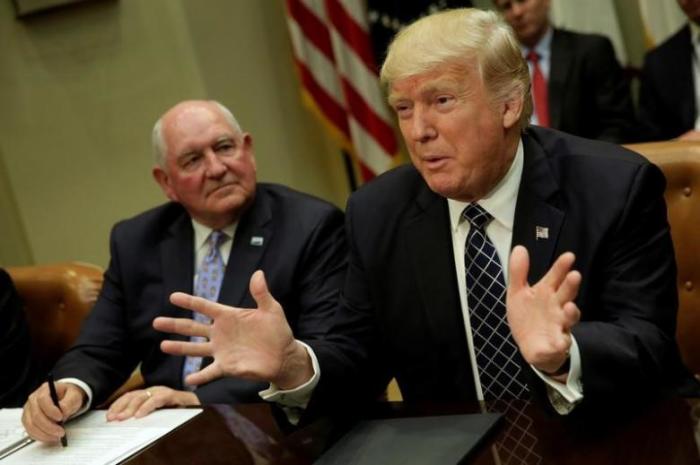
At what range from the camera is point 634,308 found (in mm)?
2076

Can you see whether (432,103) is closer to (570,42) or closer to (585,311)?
(585,311)

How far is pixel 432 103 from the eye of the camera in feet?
7.20

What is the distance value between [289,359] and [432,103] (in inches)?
24.5

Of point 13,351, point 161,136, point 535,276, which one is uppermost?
point 161,136

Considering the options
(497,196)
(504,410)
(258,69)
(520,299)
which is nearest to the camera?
(520,299)

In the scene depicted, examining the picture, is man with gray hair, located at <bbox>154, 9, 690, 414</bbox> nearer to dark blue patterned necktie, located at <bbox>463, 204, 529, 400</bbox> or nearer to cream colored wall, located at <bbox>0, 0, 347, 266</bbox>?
dark blue patterned necktie, located at <bbox>463, 204, 529, 400</bbox>

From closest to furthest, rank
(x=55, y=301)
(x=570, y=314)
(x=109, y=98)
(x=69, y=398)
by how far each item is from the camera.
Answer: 1. (x=570, y=314)
2. (x=69, y=398)
3. (x=55, y=301)
4. (x=109, y=98)

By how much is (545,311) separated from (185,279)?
5.90 ft

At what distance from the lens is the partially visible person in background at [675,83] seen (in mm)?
4551

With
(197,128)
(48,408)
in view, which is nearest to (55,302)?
(197,128)

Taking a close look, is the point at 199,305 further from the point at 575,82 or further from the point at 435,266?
the point at 575,82

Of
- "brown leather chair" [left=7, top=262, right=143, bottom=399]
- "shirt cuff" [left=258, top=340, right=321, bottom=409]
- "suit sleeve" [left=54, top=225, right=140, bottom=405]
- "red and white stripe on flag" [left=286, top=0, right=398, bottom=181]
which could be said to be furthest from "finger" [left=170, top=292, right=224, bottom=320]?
"red and white stripe on flag" [left=286, top=0, right=398, bottom=181]

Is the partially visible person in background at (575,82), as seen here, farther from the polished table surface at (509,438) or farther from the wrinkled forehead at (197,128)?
the polished table surface at (509,438)

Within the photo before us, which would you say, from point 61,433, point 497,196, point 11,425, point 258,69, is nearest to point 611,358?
point 497,196
